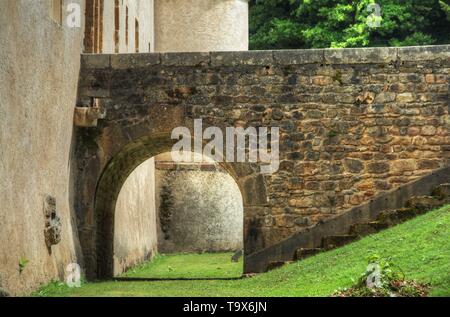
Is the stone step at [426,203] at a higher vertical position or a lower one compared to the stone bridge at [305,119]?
lower

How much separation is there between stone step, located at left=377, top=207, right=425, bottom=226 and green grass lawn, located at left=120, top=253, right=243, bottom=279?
10.1 feet

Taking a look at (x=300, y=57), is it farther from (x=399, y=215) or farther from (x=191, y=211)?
(x=191, y=211)

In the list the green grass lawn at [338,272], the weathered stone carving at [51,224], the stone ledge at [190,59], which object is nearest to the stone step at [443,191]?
the green grass lawn at [338,272]

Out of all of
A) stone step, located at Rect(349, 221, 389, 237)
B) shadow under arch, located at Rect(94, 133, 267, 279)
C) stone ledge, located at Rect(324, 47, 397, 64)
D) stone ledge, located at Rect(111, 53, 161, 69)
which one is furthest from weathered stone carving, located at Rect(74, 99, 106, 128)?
stone step, located at Rect(349, 221, 389, 237)

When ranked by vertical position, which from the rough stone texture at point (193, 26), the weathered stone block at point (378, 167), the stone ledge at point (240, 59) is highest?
the rough stone texture at point (193, 26)

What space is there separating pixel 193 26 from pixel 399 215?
11573 mm

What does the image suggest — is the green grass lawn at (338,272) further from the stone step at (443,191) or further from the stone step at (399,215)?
the stone step at (443,191)

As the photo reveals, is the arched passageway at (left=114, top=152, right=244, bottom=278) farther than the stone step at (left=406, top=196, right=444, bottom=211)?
Yes

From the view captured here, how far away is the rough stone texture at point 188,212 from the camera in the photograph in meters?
23.8

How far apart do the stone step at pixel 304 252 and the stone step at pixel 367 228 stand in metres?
0.60

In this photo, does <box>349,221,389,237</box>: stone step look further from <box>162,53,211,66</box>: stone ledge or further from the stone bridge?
<box>162,53,211,66</box>: stone ledge

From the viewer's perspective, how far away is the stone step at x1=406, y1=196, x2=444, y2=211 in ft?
49.2

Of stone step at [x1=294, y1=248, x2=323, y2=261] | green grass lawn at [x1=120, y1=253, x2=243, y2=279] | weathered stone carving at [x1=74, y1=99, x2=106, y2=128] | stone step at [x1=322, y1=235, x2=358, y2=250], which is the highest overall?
weathered stone carving at [x1=74, y1=99, x2=106, y2=128]
